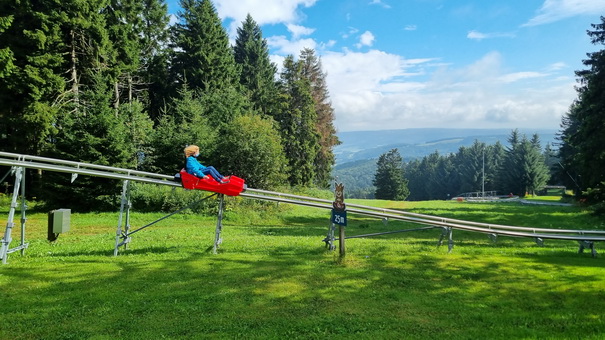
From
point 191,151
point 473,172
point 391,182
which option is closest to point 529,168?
point 391,182

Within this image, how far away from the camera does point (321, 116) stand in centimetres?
5666

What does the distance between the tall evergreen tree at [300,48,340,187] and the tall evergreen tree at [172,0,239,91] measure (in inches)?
508

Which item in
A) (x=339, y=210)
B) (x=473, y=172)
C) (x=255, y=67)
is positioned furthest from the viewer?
(x=473, y=172)

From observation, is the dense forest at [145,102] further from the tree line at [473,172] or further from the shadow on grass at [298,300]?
the tree line at [473,172]

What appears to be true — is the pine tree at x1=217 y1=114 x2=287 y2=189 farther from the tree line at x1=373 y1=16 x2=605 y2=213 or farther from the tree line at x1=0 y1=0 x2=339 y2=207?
the tree line at x1=373 y1=16 x2=605 y2=213

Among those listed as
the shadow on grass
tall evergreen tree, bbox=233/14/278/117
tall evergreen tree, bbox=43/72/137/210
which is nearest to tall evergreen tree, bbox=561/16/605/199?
the shadow on grass

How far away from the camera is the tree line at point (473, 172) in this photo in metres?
74.7

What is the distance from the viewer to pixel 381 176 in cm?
9562

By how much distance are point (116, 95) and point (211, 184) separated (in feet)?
100.0

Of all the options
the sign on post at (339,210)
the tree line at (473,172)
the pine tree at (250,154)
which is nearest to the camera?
the sign on post at (339,210)

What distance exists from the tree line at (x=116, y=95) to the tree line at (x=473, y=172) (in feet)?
130

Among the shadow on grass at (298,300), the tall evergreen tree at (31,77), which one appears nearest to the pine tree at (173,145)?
the tall evergreen tree at (31,77)

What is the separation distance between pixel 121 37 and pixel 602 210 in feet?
133

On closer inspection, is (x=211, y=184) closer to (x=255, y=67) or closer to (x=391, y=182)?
(x=255, y=67)
